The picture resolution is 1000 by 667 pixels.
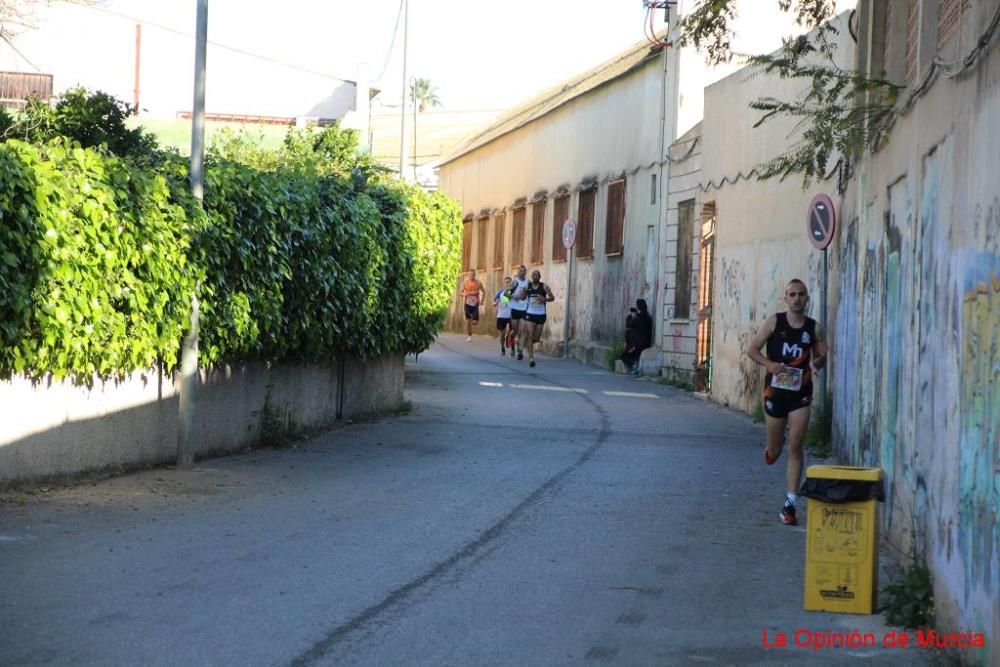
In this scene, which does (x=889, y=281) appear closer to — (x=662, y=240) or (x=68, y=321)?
(x=68, y=321)

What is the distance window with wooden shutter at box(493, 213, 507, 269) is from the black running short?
112ft

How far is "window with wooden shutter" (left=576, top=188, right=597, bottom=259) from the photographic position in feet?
118

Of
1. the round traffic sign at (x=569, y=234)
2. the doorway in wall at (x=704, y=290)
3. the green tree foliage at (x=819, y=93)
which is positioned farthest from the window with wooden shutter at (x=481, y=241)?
the green tree foliage at (x=819, y=93)

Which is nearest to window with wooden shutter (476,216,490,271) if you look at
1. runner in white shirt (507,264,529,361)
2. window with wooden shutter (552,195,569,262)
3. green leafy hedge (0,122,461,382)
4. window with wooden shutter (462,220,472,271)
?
window with wooden shutter (462,220,472,271)

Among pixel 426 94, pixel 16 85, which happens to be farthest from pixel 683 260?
pixel 426 94

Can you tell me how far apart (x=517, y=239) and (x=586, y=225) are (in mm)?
7942

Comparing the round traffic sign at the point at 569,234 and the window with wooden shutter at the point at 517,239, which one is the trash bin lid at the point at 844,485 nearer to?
the round traffic sign at the point at 569,234

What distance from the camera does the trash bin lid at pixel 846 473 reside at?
8414 millimetres

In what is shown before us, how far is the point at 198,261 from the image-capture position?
13.2 m

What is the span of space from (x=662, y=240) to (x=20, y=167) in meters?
20.0

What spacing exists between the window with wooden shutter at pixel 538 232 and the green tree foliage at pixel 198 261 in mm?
20747

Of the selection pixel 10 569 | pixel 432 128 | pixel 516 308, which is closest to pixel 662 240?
pixel 516 308

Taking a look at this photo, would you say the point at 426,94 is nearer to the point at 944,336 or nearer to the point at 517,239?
the point at 517,239

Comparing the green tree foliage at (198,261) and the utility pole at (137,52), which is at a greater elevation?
the utility pole at (137,52)
